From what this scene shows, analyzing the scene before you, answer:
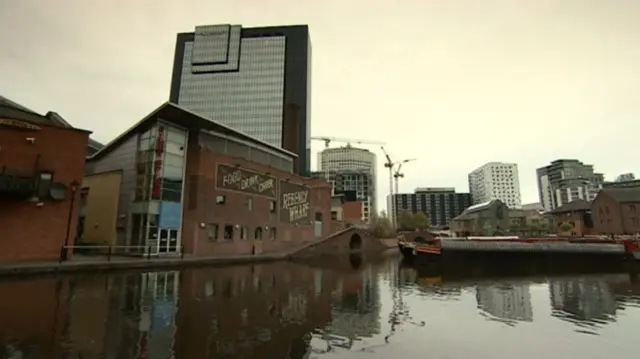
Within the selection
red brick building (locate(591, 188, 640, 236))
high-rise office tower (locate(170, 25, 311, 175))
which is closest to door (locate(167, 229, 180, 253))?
red brick building (locate(591, 188, 640, 236))

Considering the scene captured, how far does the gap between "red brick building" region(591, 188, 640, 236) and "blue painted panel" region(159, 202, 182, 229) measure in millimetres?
82475

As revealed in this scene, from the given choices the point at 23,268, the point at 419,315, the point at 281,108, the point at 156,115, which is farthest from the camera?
the point at 281,108

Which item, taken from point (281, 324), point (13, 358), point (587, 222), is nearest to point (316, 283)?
point (281, 324)

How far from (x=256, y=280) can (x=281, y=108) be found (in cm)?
10753

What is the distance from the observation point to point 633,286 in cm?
2356

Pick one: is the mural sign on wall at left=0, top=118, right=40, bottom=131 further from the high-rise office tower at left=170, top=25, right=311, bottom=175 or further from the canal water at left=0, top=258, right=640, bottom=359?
the high-rise office tower at left=170, top=25, right=311, bottom=175

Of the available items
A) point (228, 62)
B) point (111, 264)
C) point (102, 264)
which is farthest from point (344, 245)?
point (228, 62)

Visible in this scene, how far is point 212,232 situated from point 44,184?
15555 millimetres

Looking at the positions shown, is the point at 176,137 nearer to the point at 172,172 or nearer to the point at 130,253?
the point at 172,172

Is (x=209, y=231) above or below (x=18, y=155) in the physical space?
below

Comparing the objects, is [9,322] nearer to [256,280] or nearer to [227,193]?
[256,280]

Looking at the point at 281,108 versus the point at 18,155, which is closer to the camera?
the point at 18,155

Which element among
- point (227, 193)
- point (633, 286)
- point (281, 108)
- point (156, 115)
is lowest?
point (633, 286)

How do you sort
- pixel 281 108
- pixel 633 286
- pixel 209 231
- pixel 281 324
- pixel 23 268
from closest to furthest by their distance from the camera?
pixel 281 324 → pixel 23 268 → pixel 633 286 → pixel 209 231 → pixel 281 108
